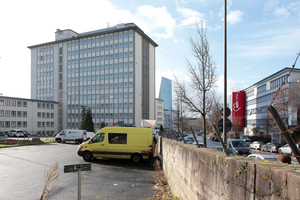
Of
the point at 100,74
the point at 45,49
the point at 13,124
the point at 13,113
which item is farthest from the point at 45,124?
the point at 45,49

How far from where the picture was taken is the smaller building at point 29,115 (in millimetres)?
→ 59312

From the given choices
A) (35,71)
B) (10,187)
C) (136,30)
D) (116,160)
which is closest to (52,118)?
(35,71)

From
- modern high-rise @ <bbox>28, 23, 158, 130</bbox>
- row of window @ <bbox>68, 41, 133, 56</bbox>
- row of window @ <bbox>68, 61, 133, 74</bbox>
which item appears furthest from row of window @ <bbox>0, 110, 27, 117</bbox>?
row of window @ <bbox>68, 41, 133, 56</bbox>

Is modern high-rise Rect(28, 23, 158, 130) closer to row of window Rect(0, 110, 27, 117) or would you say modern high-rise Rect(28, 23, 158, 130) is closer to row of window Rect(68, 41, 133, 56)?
Result: row of window Rect(68, 41, 133, 56)

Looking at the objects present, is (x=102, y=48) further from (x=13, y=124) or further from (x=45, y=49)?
(x=13, y=124)

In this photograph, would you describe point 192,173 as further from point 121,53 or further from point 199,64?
point 121,53

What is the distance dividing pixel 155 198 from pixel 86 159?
8.62 meters

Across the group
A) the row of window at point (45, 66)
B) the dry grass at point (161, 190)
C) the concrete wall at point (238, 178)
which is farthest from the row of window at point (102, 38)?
the concrete wall at point (238, 178)

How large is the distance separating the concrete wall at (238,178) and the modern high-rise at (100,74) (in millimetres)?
67336

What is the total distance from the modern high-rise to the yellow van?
56.6 m

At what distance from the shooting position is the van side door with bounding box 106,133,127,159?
14406mm

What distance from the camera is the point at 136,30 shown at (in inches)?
2876

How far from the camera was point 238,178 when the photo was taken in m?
2.75

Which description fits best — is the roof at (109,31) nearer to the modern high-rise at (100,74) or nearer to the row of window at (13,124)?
the modern high-rise at (100,74)
